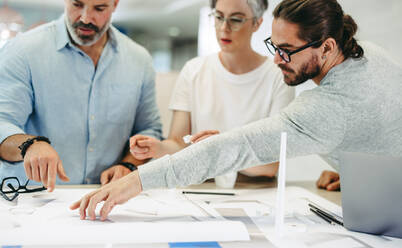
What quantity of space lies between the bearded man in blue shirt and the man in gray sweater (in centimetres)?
→ 42

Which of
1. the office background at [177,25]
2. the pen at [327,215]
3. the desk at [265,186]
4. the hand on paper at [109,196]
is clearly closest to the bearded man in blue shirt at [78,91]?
the desk at [265,186]

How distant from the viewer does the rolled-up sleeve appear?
4.56ft

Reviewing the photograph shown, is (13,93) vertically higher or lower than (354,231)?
higher

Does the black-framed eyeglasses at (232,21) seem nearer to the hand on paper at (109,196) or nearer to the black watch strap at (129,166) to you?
the black watch strap at (129,166)

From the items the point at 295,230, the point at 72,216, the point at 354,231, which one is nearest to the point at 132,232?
the point at 72,216

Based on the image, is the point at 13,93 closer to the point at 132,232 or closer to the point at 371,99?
the point at 132,232

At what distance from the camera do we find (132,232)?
33.5 inches

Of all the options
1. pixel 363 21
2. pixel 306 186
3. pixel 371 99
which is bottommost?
pixel 306 186

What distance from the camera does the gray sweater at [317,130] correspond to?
1011 millimetres

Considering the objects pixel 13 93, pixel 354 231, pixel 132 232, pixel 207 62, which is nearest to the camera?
pixel 132 232

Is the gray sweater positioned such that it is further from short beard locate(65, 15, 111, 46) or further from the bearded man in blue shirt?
short beard locate(65, 15, 111, 46)

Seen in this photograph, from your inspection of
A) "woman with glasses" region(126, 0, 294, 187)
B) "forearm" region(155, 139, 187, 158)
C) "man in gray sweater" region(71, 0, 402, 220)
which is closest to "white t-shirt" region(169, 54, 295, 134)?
"woman with glasses" region(126, 0, 294, 187)

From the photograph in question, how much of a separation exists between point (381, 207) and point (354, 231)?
0.32 feet

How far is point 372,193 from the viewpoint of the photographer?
0.91 metres
